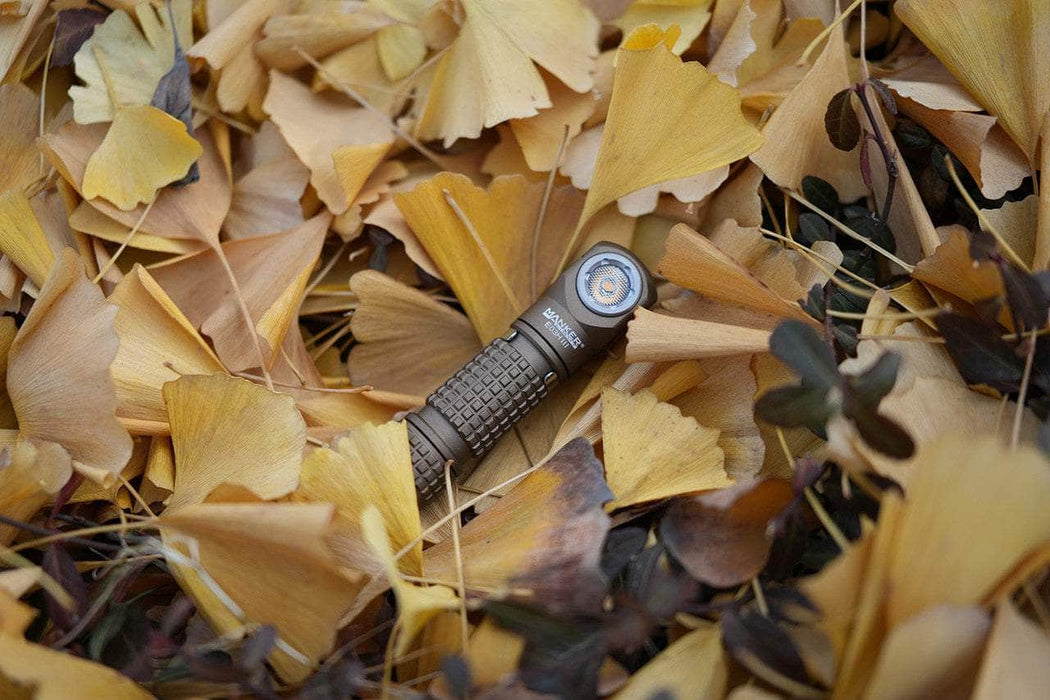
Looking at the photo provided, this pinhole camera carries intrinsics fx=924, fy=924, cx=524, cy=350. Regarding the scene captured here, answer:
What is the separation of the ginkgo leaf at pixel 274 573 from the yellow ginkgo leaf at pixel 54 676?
7 centimetres

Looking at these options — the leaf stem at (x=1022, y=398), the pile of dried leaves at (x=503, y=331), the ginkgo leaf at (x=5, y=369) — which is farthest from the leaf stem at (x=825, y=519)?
the ginkgo leaf at (x=5, y=369)

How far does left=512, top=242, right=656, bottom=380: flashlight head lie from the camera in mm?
694

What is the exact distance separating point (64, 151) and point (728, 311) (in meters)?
0.52

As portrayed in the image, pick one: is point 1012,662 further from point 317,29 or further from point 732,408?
point 317,29

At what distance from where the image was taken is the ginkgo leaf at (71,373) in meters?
0.59

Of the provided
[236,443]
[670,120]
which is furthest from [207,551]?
[670,120]

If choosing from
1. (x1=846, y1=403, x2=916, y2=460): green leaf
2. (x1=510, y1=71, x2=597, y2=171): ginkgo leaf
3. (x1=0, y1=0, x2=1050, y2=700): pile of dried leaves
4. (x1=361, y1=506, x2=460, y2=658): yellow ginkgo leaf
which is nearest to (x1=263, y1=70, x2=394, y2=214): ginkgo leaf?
(x1=0, y1=0, x2=1050, y2=700): pile of dried leaves

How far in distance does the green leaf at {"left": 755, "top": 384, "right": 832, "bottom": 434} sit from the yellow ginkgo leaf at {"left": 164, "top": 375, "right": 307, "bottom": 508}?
0.96 feet

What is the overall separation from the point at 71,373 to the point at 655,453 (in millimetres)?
390

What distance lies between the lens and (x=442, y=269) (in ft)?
2.52

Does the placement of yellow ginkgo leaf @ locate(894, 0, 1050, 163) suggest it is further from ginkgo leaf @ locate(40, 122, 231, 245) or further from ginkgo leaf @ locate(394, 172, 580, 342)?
ginkgo leaf @ locate(40, 122, 231, 245)

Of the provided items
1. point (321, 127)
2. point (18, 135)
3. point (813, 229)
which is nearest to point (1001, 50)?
point (813, 229)

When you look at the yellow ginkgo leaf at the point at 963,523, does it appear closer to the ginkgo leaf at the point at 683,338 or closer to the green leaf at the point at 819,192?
the ginkgo leaf at the point at 683,338

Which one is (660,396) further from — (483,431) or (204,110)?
(204,110)
